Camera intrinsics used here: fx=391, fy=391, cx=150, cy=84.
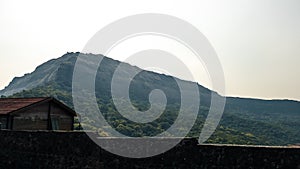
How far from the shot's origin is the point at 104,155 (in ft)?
38.3

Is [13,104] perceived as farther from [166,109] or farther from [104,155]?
[166,109]

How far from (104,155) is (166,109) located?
6580 centimetres

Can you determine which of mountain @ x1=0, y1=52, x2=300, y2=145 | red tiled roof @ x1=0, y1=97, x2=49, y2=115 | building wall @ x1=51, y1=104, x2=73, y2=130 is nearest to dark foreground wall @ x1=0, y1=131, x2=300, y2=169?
red tiled roof @ x1=0, y1=97, x2=49, y2=115

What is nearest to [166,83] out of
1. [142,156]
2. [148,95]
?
[148,95]

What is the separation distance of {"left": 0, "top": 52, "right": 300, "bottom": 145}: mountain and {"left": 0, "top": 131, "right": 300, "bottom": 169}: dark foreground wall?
111ft

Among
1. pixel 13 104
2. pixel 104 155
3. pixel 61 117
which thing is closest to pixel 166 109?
pixel 61 117

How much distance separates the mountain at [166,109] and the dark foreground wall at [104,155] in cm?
3372

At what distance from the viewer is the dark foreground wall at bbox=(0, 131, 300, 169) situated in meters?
8.95

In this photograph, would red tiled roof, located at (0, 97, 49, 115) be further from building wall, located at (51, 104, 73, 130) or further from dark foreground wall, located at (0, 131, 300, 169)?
dark foreground wall, located at (0, 131, 300, 169)

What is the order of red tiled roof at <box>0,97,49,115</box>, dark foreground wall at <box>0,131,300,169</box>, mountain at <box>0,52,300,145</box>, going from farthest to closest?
1. mountain at <box>0,52,300,145</box>
2. red tiled roof at <box>0,97,49,115</box>
3. dark foreground wall at <box>0,131,300,169</box>

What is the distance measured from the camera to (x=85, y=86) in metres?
94.0

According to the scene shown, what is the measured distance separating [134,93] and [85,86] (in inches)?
582

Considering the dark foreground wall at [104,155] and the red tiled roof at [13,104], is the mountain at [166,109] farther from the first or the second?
the dark foreground wall at [104,155]

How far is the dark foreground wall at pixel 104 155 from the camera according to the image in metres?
8.95
